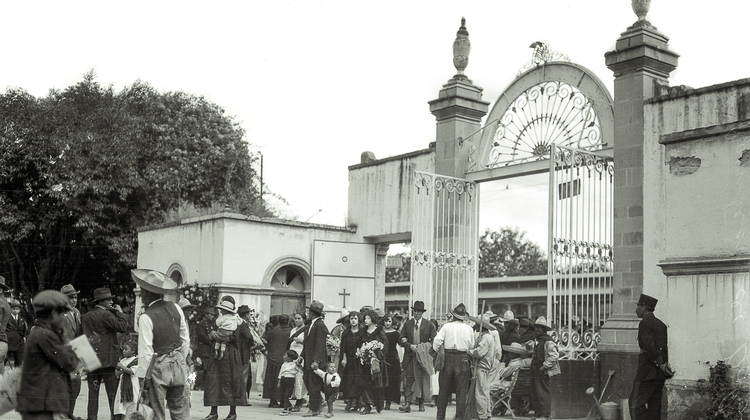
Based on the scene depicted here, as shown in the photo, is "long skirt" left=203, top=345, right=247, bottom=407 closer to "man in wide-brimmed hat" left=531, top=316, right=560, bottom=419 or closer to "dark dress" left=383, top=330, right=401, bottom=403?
"dark dress" left=383, top=330, right=401, bottom=403

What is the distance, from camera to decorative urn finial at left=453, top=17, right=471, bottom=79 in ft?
56.5

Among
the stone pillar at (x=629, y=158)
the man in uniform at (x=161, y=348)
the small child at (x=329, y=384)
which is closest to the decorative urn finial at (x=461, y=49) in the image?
the stone pillar at (x=629, y=158)

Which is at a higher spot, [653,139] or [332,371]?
[653,139]

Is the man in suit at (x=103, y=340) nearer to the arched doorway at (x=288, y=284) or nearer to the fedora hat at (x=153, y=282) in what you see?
the fedora hat at (x=153, y=282)

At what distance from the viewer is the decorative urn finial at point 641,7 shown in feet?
45.6

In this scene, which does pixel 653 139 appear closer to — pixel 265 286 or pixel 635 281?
pixel 635 281

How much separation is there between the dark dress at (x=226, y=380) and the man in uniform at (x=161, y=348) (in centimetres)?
298

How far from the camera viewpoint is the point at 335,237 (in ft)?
71.5

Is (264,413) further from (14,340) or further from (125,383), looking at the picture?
(14,340)

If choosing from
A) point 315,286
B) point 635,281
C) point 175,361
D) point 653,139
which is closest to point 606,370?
point 635,281

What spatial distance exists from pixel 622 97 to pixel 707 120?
4.38ft

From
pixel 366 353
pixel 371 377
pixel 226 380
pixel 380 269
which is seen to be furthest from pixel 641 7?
pixel 380 269

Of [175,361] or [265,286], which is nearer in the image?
[175,361]

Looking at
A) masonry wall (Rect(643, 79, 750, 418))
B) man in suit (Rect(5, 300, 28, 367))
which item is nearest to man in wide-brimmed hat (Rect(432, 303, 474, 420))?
masonry wall (Rect(643, 79, 750, 418))
